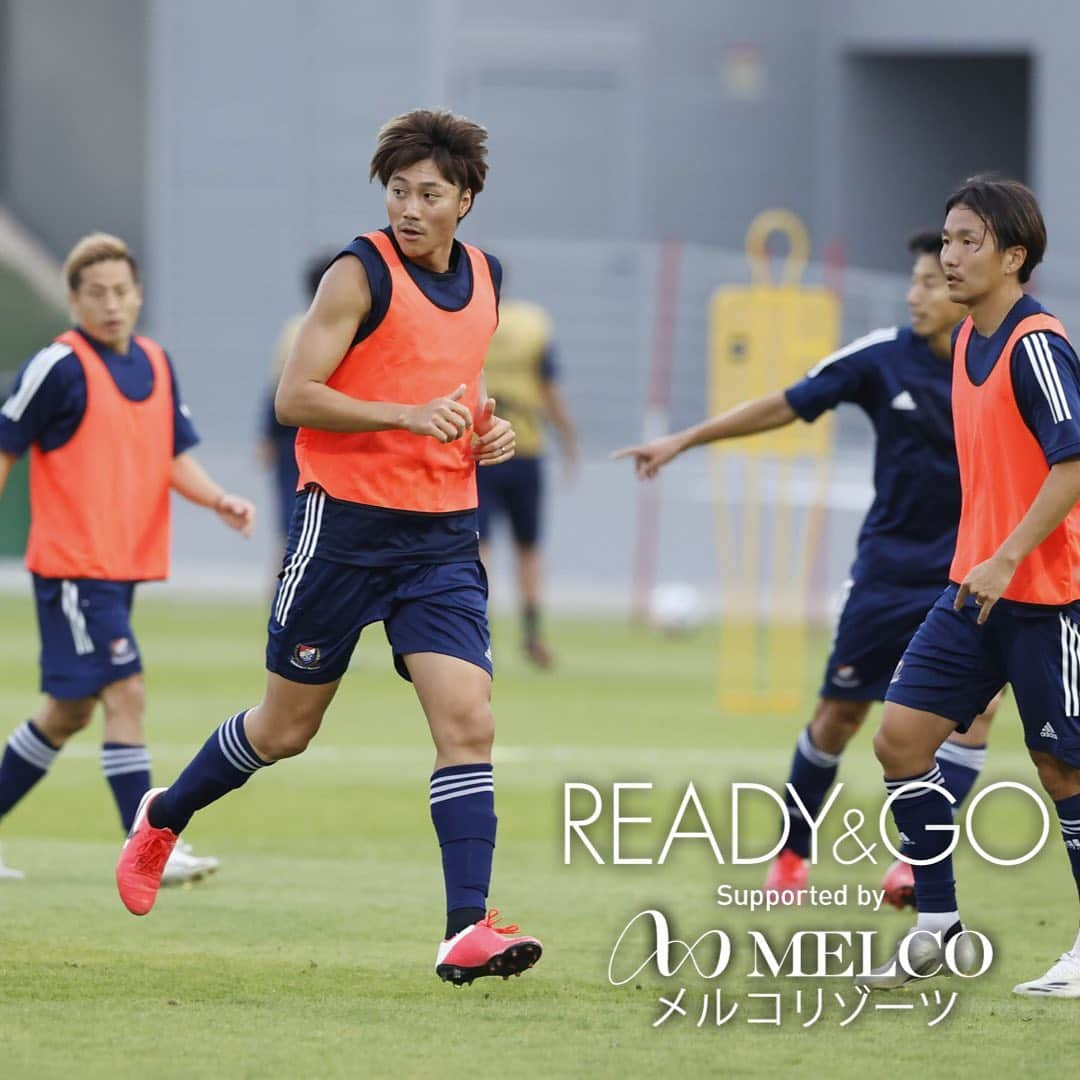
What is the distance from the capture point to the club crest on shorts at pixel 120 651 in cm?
758

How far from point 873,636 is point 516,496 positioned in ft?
26.8

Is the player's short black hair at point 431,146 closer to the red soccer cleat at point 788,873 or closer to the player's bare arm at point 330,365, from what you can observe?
the player's bare arm at point 330,365

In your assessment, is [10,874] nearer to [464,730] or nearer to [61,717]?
[61,717]

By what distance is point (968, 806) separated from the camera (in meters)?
9.26

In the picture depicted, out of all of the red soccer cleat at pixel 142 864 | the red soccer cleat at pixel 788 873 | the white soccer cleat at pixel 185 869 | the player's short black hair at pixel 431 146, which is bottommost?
the white soccer cleat at pixel 185 869

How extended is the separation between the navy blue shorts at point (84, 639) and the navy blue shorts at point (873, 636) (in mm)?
2219

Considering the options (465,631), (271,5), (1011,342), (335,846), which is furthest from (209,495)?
(271,5)

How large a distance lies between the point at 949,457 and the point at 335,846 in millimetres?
2746

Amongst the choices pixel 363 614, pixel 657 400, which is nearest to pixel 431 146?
pixel 363 614

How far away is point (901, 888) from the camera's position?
716cm

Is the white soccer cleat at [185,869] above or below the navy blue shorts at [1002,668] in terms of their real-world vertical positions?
below

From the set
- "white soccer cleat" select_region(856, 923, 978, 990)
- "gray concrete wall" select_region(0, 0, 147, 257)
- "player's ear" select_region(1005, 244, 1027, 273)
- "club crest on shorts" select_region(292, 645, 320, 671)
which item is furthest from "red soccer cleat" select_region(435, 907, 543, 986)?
"gray concrete wall" select_region(0, 0, 147, 257)

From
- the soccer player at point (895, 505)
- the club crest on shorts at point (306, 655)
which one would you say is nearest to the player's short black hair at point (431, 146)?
the club crest on shorts at point (306, 655)

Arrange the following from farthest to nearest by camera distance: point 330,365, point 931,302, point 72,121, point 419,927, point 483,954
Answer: point 72,121 < point 931,302 < point 419,927 < point 330,365 < point 483,954
